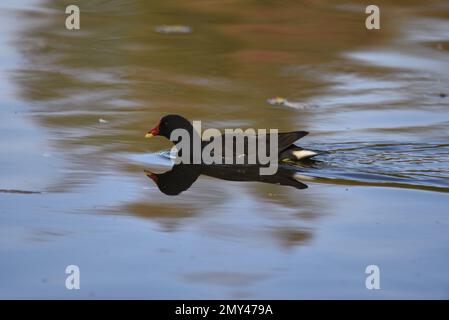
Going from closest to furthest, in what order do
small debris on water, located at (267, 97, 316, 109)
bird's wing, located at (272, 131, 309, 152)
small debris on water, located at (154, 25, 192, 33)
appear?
bird's wing, located at (272, 131, 309, 152) → small debris on water, located at (267, 97, 316, 109) → small debris on water, located at (154, 25, 192, 33)

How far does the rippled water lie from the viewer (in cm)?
591

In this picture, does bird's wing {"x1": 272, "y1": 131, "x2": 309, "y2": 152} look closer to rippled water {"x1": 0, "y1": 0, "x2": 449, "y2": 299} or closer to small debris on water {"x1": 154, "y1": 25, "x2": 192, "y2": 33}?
rippled water {"x1": 0, "y1": 0, "x2": 449, "y2": 299}

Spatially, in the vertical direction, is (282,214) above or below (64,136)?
below

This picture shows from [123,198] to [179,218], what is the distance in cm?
63

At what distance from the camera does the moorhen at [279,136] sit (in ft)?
28.3

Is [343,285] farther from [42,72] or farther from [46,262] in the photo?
[42,72]

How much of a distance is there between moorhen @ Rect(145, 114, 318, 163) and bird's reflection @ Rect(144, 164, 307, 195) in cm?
13

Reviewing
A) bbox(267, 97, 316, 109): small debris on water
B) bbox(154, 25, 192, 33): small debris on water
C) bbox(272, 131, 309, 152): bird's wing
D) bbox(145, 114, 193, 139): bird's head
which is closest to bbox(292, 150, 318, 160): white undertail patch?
bbox(272, 131, 309, 152): bird's wing

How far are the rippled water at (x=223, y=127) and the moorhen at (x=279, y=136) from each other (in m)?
0.12

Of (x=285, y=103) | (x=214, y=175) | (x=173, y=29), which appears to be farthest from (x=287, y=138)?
(x=173, y=29)

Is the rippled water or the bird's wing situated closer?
the rippled water

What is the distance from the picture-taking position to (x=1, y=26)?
44.2 ft

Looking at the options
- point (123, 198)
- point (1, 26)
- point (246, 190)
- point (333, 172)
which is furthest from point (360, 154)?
point (1, 26)

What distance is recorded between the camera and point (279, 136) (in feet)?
28.3
